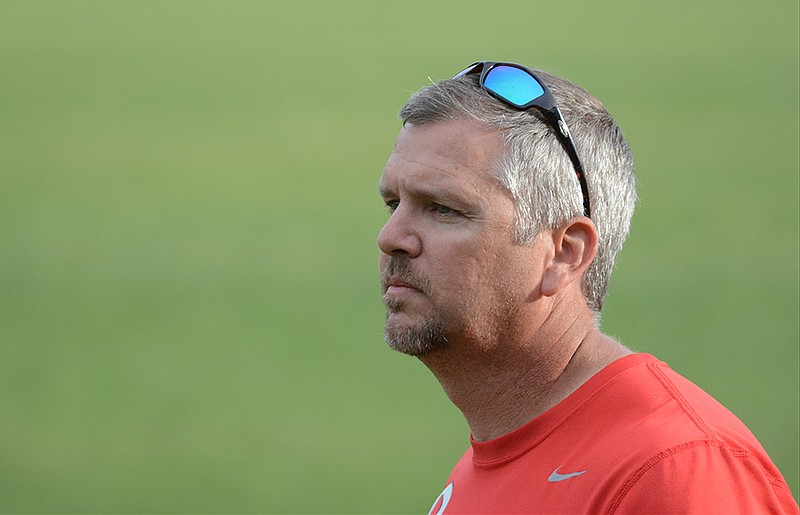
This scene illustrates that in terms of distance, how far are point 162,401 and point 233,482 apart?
38 cm

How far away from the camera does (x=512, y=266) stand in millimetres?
1178

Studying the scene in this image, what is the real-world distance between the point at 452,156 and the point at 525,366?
0.25 meters

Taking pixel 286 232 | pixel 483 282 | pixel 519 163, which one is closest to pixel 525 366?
pixel 483 282

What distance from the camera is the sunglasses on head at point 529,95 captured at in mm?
1180

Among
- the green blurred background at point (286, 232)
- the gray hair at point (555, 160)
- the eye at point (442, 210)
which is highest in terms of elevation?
the gray hair at point (555, 160)

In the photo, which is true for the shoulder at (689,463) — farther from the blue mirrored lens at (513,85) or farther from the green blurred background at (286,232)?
the green blurred background at (286,232)

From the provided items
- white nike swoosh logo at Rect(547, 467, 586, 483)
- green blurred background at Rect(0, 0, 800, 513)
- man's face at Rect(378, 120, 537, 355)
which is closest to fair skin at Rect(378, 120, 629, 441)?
man's face at Rect(378, 120, 537, 355)

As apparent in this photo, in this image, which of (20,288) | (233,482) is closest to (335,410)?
(233,482)

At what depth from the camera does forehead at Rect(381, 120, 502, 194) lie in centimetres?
116

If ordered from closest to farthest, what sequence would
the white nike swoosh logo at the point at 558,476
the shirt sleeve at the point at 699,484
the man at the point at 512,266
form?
the shirt sleeve at the point at 699,484
the white nike swoosh logo at the point at 558,476
the man at the point at 512,266

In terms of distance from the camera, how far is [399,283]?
1188 mm

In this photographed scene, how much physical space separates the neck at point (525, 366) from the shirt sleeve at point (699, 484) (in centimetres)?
21

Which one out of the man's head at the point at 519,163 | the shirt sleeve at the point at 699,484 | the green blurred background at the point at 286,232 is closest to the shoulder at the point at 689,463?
the shirt sleeve at the point at 699,484

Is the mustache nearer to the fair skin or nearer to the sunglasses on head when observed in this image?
the fair skin
